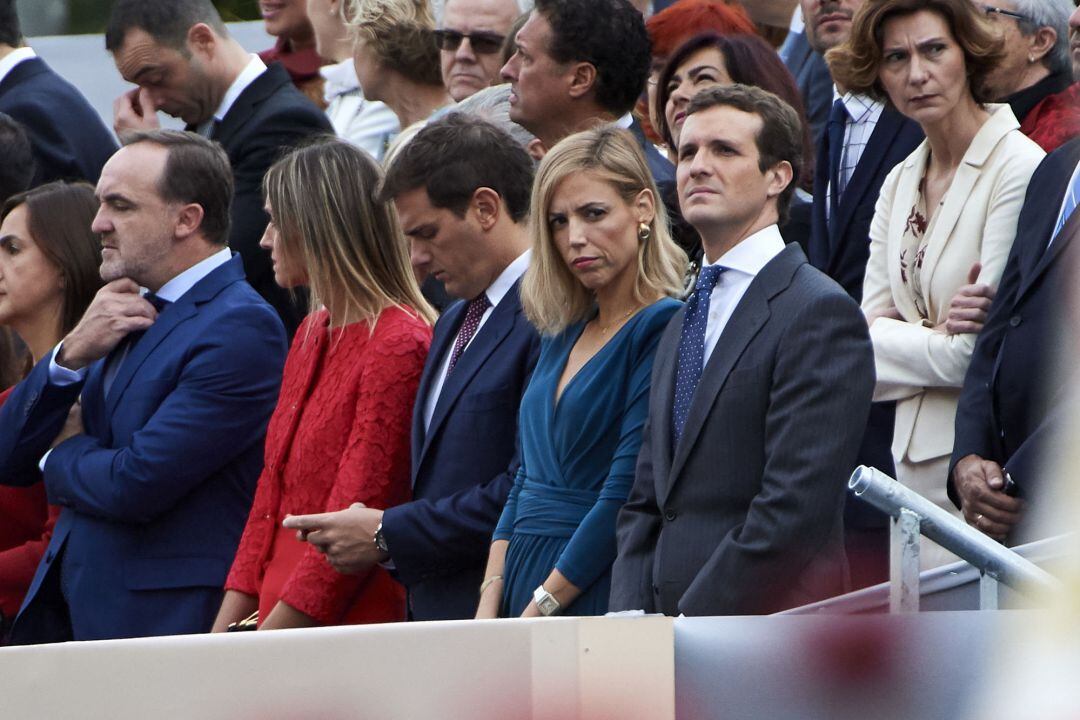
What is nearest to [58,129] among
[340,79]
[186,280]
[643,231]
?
[340,79]

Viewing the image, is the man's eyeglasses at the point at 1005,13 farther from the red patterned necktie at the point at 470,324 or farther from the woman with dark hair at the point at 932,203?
the red patterned necktie at the point at 470,324

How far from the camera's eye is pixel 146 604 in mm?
5246

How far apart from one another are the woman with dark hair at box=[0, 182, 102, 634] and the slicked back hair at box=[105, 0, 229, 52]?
1.16 m

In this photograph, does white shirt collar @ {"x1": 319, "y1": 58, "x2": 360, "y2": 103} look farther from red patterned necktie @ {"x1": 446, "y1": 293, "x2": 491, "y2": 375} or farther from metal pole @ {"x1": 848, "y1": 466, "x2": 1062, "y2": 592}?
metal pole @ {"x1": 848, "y1": 466, "x2": 1062, "y2": 592}

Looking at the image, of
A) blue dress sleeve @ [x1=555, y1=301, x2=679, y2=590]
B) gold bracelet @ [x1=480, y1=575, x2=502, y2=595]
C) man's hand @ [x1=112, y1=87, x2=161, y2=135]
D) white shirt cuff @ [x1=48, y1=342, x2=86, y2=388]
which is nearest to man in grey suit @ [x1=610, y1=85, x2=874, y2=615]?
blue dress sleeve @ [x1=555, y1=301, x2=679, y2=590]

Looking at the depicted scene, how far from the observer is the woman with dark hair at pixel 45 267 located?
617cm

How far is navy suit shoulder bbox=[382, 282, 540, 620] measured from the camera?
456 cm

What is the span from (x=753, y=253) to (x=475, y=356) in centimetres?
94

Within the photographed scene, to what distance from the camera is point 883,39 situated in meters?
5.09

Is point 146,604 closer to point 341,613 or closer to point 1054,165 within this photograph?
point 341,613

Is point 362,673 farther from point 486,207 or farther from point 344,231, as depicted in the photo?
point 344,231

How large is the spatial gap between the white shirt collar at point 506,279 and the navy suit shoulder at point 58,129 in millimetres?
3092

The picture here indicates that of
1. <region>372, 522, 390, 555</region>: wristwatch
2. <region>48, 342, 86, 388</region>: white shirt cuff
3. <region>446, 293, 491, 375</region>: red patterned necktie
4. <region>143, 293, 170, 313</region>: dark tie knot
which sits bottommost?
<region>372, 522, 390, 555</region>: wristwatch

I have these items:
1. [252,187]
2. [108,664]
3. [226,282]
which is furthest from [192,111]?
[108,664]
